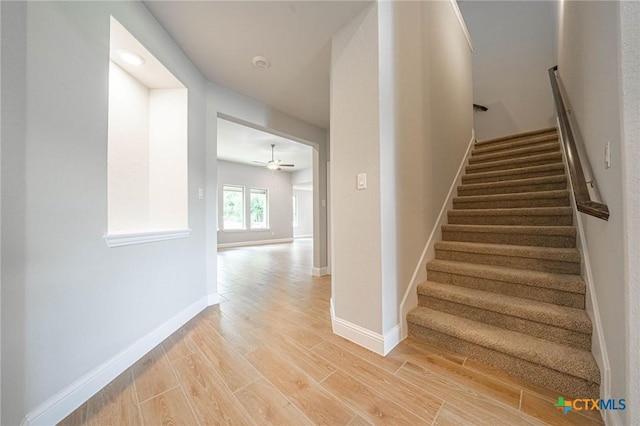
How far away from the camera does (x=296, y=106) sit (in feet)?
10.4

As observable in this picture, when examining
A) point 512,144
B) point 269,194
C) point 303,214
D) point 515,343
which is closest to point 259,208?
point 269,194

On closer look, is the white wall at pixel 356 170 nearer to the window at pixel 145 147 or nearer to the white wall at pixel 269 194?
the window at pixel 145 147

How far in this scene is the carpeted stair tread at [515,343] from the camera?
1.17 m

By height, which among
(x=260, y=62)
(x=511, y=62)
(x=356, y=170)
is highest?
(x=511, y=62)

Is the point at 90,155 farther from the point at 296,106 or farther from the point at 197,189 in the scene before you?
the point at 296,106

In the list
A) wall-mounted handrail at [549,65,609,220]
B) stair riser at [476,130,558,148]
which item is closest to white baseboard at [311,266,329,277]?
wall-mounted handrail at [549,65,609,220]

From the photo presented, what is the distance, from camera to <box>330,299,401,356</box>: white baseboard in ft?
5.24

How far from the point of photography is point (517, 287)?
1668 millimetres

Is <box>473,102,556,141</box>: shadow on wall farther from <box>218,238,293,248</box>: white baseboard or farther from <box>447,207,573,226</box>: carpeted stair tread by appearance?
<box>218,238,293,248</box>: white baseboard

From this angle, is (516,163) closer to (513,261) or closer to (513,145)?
(513,145)

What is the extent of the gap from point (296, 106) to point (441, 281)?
2.85m

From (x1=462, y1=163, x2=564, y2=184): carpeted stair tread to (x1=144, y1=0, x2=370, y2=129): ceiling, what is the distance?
236 cm

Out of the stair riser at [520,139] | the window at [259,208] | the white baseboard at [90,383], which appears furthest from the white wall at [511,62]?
the window at [259,208]

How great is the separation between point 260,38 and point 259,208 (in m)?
7.07
